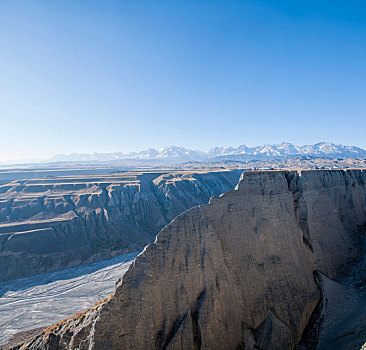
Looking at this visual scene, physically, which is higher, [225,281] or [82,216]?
[225,281]

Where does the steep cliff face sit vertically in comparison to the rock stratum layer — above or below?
below

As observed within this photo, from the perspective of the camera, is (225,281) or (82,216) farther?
(82,216)

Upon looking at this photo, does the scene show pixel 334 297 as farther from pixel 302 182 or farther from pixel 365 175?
pixel 365 175

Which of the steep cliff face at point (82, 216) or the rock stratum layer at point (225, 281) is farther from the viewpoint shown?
the steep cliff face at point (82, 216)

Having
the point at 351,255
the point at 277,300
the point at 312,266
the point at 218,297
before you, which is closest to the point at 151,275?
the point at 218,297

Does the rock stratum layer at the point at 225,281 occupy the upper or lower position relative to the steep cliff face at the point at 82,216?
upper

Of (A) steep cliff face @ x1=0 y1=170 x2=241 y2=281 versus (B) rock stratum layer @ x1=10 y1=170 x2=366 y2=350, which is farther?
(A) steep cliff face @ x1=0 y1=170 x2=241 y2=281
